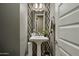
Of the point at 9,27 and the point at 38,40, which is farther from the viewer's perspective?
the point at 38,40

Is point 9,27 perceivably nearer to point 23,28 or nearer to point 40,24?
point 23,28

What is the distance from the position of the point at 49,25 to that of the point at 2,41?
2.02 feet

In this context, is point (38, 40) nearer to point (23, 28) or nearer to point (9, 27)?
point (23, 28)

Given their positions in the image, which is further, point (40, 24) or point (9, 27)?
point (40, 24)

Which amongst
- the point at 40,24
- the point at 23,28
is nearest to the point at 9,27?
the point at 23,28

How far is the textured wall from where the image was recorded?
1.10 meters

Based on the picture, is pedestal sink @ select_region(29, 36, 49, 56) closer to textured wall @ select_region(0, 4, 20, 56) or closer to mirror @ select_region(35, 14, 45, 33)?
mirror @ select_region(35, 14, 45, 33)

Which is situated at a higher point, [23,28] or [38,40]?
[23,28]

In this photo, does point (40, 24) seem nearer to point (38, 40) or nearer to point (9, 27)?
point (38, 40)

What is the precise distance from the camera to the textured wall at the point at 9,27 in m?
1.10

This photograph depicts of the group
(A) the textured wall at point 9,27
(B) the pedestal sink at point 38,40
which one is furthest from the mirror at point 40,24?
(A) the textured wall at point 9,27

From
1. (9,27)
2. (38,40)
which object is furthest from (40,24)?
(9,27)

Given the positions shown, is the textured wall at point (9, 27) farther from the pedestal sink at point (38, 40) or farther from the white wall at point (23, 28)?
the pedestal sink at point (38, 40)

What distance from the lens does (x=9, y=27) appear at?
1.12 meters
